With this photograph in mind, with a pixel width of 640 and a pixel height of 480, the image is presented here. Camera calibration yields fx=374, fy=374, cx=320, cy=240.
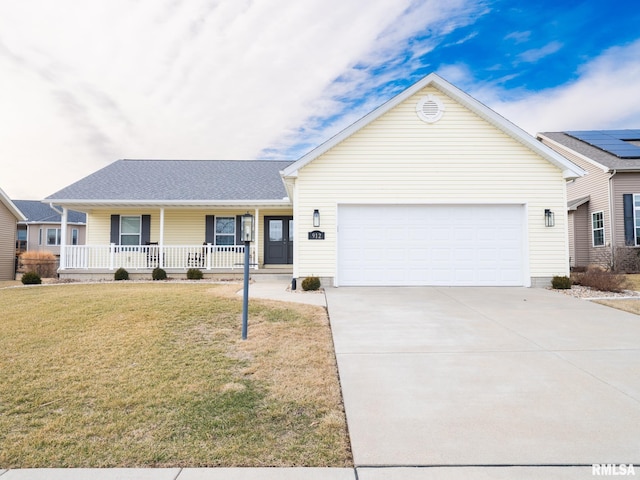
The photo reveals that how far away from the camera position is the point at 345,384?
3.98 metres

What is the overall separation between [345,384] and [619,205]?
56.5ft

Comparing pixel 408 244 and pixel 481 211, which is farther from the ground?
pixel 481 211

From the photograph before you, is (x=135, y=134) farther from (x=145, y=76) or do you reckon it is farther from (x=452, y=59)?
(x=452, y=59)

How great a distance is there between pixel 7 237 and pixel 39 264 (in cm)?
206

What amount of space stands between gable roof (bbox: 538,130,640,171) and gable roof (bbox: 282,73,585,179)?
712 cm

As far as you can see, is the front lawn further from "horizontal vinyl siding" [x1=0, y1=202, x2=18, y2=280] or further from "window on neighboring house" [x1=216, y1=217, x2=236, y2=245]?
"horizontal vinyl siding" [x1=0, y1=202, x2=18, y2=280]

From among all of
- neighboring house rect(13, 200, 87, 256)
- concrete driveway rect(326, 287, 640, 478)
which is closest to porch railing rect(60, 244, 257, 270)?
concrete driveway rect(326, 287, 640, 478)

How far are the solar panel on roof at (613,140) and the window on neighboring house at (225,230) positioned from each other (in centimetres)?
1718

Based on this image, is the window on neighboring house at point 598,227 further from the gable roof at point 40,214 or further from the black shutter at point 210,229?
the gable roof at point 40,214

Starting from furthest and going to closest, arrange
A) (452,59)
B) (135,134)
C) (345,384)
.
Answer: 1. (135,134)
2. (452,59)
3. (345,384)

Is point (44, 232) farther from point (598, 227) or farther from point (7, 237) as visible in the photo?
point (598, 227)

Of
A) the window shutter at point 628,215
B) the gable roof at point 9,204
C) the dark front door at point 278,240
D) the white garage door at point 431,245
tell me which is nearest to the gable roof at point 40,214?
the gable roof at point 9,204

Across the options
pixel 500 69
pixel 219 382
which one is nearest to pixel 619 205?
pixel 500 69

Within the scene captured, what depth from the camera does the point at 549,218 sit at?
10820 mm
